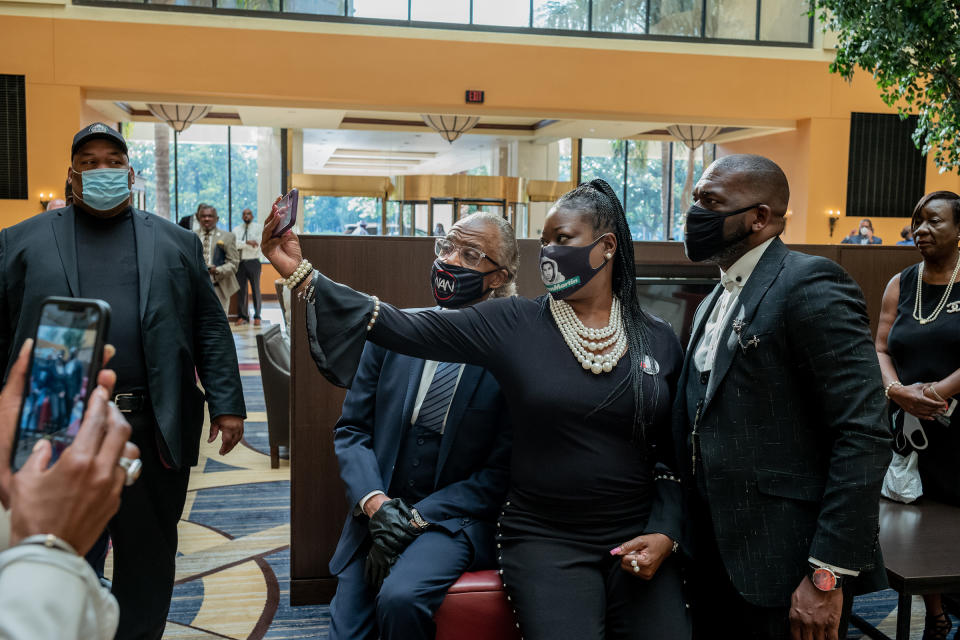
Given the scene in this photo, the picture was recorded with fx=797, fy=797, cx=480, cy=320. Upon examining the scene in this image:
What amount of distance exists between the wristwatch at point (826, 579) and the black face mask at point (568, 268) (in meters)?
0.85

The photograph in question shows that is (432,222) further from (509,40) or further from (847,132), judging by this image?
(847,132)

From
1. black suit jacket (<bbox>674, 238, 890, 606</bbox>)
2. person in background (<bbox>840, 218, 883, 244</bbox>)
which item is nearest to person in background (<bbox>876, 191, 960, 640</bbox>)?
black suit jacket (<bbox>674, 238, 890, 606</bbox>)

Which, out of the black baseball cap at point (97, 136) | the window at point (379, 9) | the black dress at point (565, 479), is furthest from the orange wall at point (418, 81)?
the black dress at point (565, 479)

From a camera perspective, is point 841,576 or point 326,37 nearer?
point 841,576

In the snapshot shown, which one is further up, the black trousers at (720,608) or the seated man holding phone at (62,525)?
the seated man holding phone at (62,525)

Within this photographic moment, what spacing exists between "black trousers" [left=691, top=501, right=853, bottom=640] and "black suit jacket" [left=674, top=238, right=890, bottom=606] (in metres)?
0.07

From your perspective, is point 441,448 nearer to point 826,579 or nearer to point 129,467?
point 826,579

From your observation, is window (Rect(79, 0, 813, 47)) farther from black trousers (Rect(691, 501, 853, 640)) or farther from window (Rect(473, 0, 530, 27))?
black trousers (Rect(691, 501, 853, 640))

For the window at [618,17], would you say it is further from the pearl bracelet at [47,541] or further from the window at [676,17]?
the pearl bracelet at [47,541]

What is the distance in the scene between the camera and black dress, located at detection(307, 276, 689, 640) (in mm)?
1850

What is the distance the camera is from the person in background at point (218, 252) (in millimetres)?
10641

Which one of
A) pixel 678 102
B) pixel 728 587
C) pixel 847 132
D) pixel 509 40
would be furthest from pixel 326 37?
pixel 728 587

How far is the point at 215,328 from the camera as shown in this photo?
8.80 ft

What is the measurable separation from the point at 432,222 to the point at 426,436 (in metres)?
11.0
